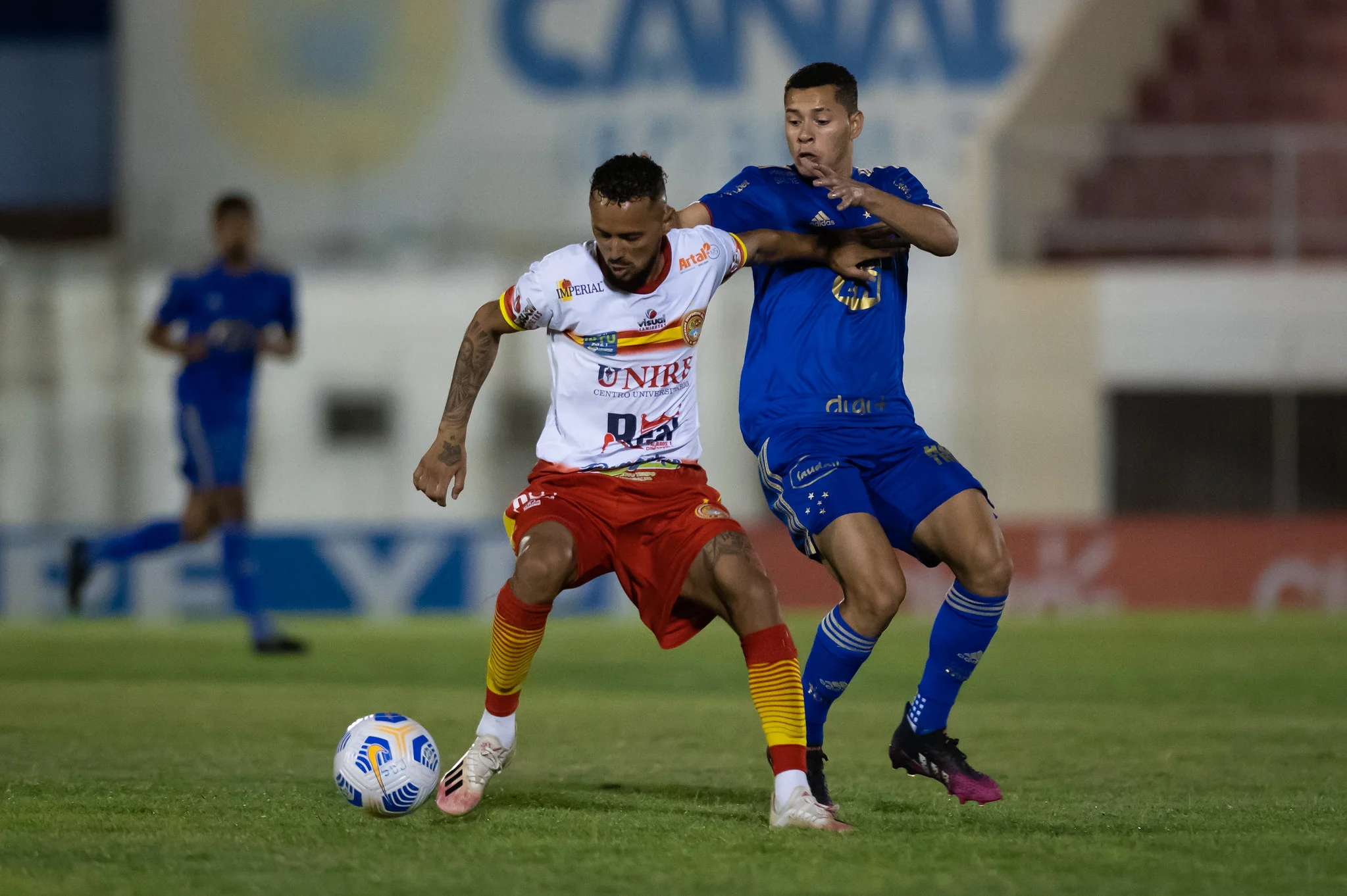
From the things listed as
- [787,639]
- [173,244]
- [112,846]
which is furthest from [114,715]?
[173,244]

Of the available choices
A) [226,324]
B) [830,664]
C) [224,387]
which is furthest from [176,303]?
[830,664]

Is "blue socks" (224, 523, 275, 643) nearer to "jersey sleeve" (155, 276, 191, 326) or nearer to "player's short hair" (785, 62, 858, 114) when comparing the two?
"jersey sleeve" (155, 276, 191, 326)

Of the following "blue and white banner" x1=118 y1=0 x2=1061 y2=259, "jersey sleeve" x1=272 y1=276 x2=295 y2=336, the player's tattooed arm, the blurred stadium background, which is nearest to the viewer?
the player's tattooed arm

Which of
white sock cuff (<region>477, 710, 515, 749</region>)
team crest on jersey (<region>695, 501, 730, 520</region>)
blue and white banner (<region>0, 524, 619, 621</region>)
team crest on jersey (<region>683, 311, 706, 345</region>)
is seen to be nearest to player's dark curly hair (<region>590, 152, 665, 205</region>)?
team crest on jersey (<region>683, 311, 706, 345</region>)

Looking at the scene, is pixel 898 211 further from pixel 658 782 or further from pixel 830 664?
pixel 658 782

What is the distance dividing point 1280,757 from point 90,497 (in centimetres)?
1080

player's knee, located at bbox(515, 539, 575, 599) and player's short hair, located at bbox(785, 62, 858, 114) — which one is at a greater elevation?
player's short hair, located at bbox(785, 62, 858, 114)

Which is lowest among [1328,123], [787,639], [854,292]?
[787,639]

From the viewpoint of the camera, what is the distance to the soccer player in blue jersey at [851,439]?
4793mm

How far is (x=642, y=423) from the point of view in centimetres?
478

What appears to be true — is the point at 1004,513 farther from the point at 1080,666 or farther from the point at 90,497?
the point at 90,497

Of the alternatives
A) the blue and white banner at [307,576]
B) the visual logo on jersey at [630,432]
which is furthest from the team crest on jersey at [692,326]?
the blue and white banner at [307,576]

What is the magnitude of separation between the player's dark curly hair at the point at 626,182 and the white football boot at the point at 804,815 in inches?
61.6

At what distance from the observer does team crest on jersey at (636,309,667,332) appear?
4723 mm
